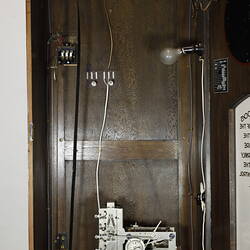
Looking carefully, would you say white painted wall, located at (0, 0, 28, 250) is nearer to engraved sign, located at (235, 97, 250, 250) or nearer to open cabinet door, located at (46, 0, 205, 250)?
open cabinet door, located at (46, 0, 205, 250)

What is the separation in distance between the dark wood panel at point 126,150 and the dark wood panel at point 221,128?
56 centimetres

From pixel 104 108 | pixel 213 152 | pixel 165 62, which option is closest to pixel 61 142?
pixel 104 108

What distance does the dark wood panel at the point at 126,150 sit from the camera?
248 cm

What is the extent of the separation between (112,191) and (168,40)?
0.97 m

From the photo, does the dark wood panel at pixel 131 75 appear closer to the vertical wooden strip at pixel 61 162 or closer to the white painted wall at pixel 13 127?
the vertical wooden strip at pixel 61 162

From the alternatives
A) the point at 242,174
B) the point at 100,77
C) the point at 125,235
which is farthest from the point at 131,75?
the point at 242,174

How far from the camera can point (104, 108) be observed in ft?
8.27

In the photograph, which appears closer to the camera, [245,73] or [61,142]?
[245,73]

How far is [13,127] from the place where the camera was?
7.20 feet

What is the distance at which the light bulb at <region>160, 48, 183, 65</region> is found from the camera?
2.44m

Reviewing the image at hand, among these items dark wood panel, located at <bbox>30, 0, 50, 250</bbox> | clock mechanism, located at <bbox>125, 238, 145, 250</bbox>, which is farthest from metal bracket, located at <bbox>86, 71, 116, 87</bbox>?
clock mechanism, located at <bbox>125, 238, 145, 250</bbox>

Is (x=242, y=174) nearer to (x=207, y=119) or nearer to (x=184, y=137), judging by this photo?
(x=207, y=119)

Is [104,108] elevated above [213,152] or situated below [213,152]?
above

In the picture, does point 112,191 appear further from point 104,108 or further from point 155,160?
point 104,108
